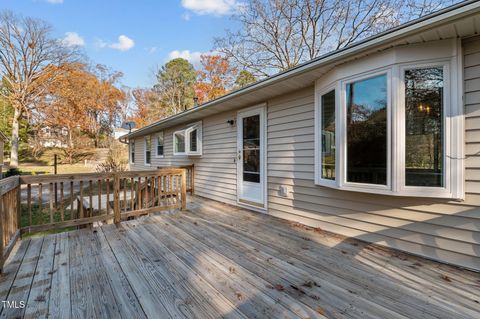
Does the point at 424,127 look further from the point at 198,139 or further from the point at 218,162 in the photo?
the point at 198,139

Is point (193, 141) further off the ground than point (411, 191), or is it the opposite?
point (193, 141)

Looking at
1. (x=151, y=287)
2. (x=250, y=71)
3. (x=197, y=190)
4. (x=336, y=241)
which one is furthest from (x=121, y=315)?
(x=250, y=71)

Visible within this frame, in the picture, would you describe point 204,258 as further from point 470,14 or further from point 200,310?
point 470,14

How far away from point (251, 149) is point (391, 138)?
2707mm

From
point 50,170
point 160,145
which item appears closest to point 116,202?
point 160,145

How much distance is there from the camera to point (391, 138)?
2.49m

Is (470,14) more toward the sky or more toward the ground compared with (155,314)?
more toward the sky

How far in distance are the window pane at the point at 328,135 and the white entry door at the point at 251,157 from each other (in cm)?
135

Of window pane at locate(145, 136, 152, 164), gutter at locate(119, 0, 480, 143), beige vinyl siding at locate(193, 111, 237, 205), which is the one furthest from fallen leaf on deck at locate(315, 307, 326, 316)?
window pane at locate(145, 136, 152, 164)

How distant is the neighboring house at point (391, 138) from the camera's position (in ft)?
7.36

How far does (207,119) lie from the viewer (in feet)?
20.2

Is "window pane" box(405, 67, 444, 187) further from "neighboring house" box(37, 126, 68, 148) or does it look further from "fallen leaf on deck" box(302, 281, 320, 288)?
"neighboring house" box(37, 126, 68, 148)

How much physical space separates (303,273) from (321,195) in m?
1.53

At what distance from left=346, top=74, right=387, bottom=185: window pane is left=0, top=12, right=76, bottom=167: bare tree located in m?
20.8
